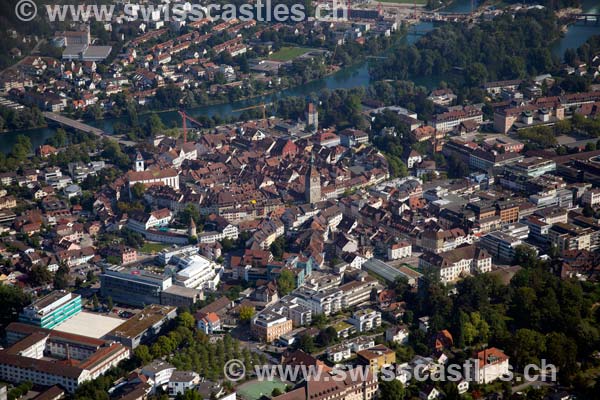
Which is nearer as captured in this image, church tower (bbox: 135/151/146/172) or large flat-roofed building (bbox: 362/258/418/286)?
large flat-roofed building (bbox: 362/258/418/286)

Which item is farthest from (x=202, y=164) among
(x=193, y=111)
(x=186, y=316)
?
(x=186, y=316)

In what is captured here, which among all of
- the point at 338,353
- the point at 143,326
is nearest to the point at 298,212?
the point at 143,326

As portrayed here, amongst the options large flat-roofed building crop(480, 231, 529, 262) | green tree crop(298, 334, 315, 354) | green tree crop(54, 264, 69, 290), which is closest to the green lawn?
green tree crop(54, 264, 69, 290)

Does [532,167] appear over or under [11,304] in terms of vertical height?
over

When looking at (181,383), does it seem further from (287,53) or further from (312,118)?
(287,53)

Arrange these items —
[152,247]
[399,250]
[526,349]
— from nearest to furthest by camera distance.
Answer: [526,349] → [399,250] → [152,247]

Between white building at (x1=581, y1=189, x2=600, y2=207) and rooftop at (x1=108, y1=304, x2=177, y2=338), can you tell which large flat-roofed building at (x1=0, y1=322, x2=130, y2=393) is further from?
white building at (x1=581, y1=189, x2=600, y2=207)

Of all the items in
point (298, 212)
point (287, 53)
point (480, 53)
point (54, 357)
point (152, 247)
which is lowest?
point (54, 357)

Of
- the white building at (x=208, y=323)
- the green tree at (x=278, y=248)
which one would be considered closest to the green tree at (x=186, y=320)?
the white building at (x=208, y=323)
